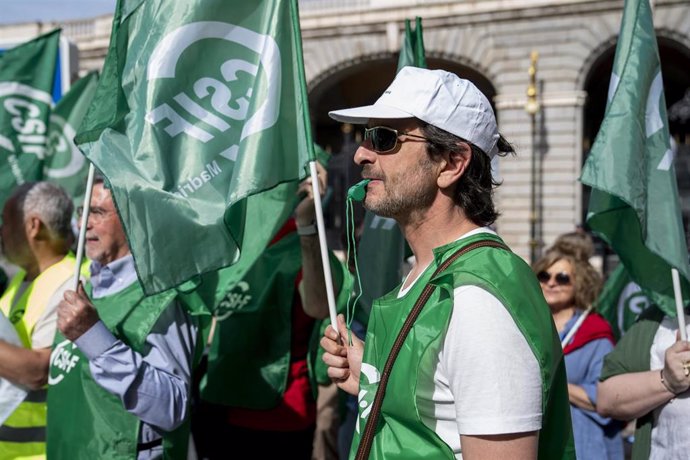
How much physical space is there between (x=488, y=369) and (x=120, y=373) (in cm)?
138

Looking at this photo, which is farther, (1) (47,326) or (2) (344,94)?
(2) (344,94)

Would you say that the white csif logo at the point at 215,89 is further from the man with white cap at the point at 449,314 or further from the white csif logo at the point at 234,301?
the white csif logo at the point at 234,301

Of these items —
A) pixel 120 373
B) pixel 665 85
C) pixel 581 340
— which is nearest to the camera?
pixel 120 373

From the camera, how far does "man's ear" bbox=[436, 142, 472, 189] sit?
1764 mm

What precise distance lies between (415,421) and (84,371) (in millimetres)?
1431

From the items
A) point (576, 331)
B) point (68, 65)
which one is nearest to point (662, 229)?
point (576, 331)

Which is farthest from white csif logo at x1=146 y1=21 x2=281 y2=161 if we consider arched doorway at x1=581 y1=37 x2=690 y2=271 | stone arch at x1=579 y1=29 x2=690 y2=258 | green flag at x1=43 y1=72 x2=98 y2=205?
arched doorway at x1=581 y1=37 x2=690 y2=271

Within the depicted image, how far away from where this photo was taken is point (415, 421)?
155cm

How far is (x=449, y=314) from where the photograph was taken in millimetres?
1508

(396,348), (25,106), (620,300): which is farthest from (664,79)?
(396,348)

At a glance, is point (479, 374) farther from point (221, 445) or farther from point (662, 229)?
point (221, 445)

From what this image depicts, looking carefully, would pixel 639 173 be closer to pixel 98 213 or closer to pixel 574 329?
pixel 574 329

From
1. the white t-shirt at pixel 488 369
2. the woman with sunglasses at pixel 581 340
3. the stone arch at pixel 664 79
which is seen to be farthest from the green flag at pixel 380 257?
the stone arch at pixel 664 79

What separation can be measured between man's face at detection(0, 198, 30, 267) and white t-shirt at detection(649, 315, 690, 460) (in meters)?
2.46
